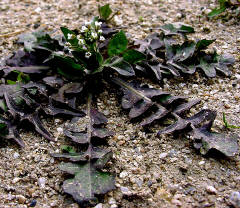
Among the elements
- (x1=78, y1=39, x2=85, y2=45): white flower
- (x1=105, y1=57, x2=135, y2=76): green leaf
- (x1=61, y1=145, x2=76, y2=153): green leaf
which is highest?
(x1=78, y1=39, x2=85, y2=45): white flower

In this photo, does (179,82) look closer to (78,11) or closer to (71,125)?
(71,125)

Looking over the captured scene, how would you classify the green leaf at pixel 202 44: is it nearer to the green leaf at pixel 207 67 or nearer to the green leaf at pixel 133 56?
the green leaf at pixel 207 67

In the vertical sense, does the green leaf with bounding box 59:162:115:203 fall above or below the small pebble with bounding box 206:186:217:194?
above

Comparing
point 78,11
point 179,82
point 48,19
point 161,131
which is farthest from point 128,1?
point 161,131

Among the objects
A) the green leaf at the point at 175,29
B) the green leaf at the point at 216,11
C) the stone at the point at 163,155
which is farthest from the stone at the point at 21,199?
the green leaf at the point at 216,11

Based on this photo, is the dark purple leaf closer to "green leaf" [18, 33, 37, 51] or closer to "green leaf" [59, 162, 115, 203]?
"green leaf" [59, 162, 115, 203]

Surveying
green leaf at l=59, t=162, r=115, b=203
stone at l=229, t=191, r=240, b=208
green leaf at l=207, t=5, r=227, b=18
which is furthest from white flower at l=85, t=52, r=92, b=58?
green leaf at l=207, t=5, r=227, b=18
